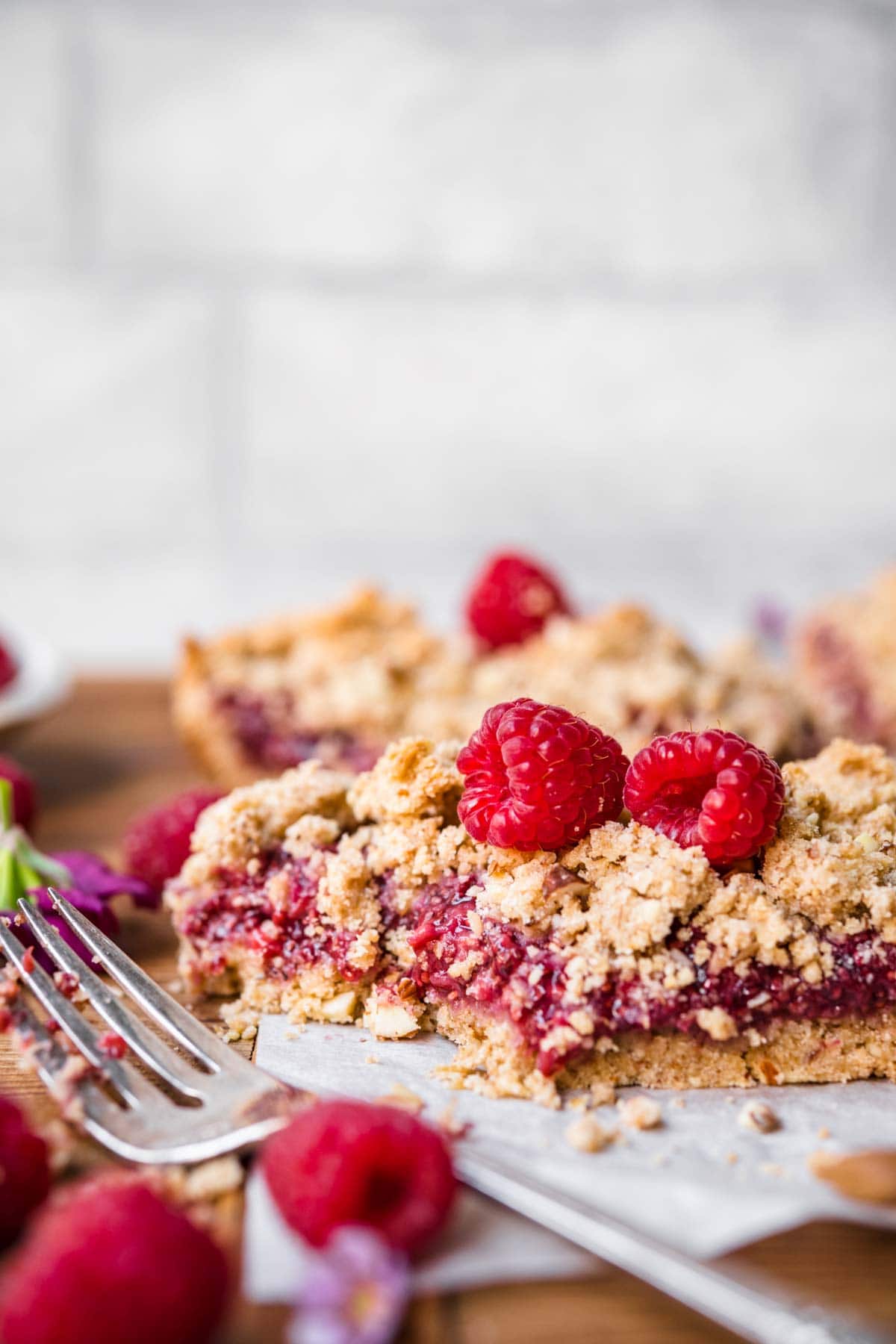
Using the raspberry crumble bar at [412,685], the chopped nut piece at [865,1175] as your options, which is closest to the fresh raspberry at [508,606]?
the raspberry crumble bar at [412,685]

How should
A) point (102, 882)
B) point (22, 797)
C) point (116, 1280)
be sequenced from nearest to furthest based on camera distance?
1. point (116, 1280)
2. point (102, 882)
3. point (22, 797)

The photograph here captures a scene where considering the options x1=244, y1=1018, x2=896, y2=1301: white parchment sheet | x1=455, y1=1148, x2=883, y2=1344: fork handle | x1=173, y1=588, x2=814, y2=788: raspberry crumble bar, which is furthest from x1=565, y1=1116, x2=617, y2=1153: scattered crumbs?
x1=173, y1=588, x2=814, y2=788: raspberry crumble bar

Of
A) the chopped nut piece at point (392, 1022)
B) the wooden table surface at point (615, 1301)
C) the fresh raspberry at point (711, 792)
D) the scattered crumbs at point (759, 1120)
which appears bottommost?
the wooden table surface at point (615, 1301)

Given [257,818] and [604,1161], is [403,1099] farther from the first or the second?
[257,818]

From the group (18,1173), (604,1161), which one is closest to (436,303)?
(604,1161)

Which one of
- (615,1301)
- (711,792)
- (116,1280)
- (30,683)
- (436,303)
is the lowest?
(615,1301)

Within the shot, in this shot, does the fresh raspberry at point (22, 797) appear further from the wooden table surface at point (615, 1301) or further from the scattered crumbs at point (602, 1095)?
the scattered crumbs at point (602, 1095)

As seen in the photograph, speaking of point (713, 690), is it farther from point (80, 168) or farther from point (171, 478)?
point (80, 168)

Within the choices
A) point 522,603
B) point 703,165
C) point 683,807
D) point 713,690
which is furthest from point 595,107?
point 683,807
